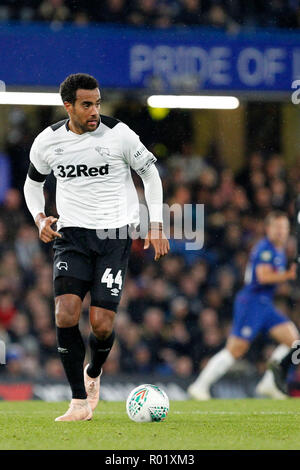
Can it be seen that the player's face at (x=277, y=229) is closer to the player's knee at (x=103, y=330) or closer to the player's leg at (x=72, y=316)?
the player's knee at (x=103, y=330)

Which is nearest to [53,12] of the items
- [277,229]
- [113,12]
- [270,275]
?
[113,12]

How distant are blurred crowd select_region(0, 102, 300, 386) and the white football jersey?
5291 millimetres

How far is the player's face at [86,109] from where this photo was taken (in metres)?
5.99

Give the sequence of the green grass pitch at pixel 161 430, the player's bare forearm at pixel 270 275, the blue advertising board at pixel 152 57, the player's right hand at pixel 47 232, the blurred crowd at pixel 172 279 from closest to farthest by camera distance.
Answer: the green grass pitch at pixel 161 430 < the player's right hand at pixel 47 232 < the player's bare forearm at pixel 270 275 < the blue advertising board at pixel 152 57 < the blurred crowd at pixel 172 279

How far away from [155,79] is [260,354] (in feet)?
11.7

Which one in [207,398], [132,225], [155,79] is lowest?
[207,398]

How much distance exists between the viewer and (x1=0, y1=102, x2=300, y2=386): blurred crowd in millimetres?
11812

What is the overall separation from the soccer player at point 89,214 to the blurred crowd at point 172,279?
526cm

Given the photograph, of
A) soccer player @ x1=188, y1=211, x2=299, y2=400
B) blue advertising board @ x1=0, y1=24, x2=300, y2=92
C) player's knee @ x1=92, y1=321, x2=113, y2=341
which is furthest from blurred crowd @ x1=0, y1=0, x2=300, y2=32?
player's knee @ x1=92, y1=321, x2=113, y2=341

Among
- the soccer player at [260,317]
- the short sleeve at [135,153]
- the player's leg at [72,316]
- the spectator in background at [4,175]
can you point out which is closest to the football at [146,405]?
the player's leg at [72,316]

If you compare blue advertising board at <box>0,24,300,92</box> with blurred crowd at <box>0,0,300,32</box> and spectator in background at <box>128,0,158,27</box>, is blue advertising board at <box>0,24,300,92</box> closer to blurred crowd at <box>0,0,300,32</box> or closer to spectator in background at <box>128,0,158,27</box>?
blurred crowd at <box>0,0,300,32</box>

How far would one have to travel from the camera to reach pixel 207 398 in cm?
1051
